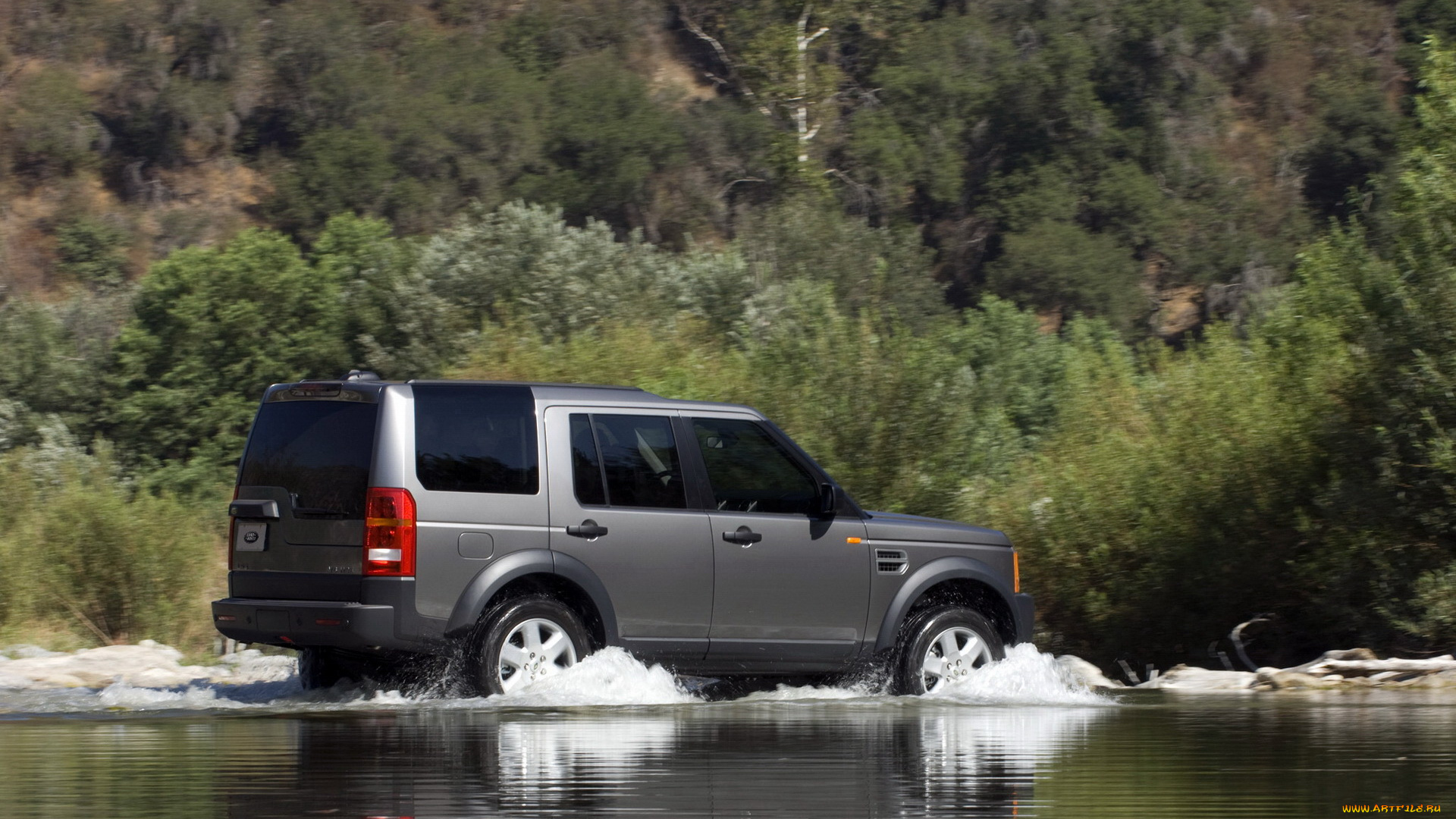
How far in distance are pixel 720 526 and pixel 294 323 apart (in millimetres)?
41841

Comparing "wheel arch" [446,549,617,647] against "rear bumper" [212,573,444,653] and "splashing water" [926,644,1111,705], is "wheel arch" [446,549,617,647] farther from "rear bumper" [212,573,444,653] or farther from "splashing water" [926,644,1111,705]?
"splashing water" [926,644,1111,705]

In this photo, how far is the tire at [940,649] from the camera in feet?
36.0

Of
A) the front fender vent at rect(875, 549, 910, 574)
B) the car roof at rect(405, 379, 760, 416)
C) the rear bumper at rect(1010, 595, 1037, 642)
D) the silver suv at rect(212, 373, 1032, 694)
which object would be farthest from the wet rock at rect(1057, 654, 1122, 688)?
the car roof at rect(405, 379, 760, 416)

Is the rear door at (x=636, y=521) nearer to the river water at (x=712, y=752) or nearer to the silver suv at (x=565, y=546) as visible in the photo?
the silver suv at (x=565, y=546)

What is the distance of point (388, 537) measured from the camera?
9.50m

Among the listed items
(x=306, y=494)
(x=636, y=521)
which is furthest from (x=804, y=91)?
(x=306, y=494)

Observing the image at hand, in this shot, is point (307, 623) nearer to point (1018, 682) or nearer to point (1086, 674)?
point (1018, 682)

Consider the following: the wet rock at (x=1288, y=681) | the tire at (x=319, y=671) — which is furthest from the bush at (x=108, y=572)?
the wet rock at (x=1288, y=681)

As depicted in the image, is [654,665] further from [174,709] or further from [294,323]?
[294,323]

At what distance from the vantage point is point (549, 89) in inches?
3036

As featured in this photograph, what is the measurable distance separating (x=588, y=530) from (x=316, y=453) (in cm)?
143

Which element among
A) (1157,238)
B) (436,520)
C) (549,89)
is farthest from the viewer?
(549,89)

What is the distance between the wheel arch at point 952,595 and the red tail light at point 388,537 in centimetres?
284

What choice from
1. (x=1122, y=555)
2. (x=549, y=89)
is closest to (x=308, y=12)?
(x=549, y=89)
